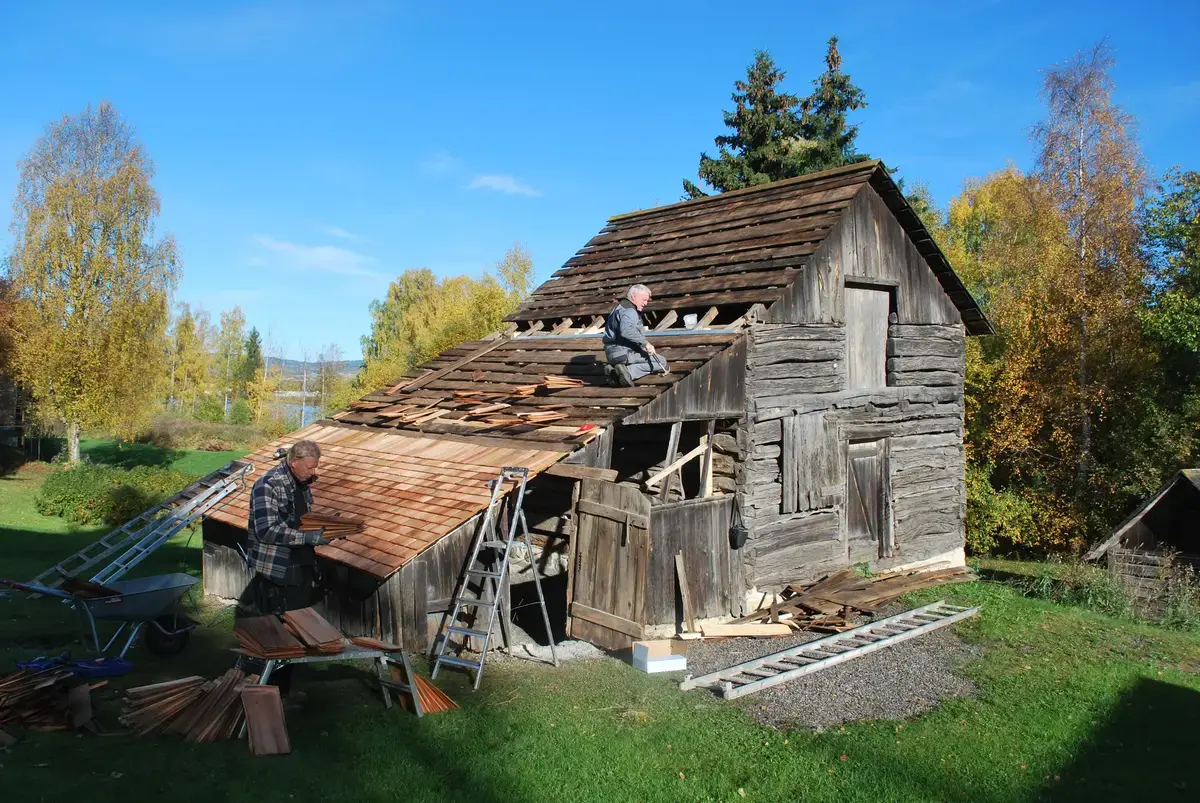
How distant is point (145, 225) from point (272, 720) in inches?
1172

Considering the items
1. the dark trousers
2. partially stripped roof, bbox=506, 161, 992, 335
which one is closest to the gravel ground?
the dark trousers

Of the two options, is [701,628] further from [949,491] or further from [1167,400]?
[1167,400]

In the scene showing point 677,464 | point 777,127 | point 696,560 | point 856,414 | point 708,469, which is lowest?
point 696,560

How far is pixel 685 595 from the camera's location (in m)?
10.7

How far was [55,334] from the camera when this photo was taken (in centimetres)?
2816

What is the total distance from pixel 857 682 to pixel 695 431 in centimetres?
440

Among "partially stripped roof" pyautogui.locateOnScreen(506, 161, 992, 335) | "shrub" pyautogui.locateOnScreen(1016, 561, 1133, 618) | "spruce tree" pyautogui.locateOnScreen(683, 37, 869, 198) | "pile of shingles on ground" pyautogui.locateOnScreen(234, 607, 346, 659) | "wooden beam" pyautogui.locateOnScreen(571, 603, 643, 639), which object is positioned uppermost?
"spruce tree" pyautogui.locateOnScreen(683, 37, 869, 198)

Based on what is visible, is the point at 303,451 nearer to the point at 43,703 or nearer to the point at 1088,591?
the point at 43,703

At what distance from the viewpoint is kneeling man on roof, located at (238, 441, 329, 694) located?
6.94 m

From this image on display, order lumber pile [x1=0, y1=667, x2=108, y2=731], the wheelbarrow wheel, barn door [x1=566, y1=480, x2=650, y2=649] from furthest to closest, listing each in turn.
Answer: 1. barn door [x1=566, y1=480, x2=650, y2=649]
2. the wheelbarrow wheel
3. lumber pile [x1=0, y1=667, x2=108, y2=731]

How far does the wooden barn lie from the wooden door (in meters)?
0.05

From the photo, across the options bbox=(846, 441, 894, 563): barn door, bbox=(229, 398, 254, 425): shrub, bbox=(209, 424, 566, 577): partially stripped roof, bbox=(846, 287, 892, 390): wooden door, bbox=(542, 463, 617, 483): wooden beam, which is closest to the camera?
bbox=(209, 424, 566, 577): partially stripped roof

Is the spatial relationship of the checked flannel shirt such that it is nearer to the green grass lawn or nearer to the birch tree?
the green grass lawn

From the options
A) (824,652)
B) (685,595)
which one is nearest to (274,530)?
(685,595)
